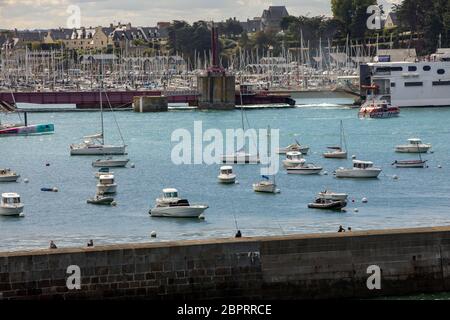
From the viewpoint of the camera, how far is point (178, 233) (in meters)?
50.9

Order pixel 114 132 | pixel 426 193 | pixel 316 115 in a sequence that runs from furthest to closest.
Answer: pixel 316 115
pixel 114 132
pixel 426 193

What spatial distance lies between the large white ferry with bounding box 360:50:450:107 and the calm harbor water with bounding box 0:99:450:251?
2634cm

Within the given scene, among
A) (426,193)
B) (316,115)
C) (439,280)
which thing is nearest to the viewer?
(439,280)

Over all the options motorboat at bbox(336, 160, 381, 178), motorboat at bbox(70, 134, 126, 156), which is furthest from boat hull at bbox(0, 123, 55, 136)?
motorboat at bbox(336, 160, 381, 178)

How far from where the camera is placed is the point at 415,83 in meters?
141

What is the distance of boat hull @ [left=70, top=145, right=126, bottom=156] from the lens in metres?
87.8

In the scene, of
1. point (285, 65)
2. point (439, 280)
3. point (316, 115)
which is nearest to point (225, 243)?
point (439, 280)

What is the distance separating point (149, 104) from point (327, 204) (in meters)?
91.8

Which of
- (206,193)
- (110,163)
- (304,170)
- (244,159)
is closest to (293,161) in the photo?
(304,170)

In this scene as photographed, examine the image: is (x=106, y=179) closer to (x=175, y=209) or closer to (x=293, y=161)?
(x=175, y=209)

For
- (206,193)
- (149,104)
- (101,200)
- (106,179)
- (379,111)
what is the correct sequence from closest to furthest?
(101,200) → (106,179) → (206,193) → (379,111) → (149,104)
